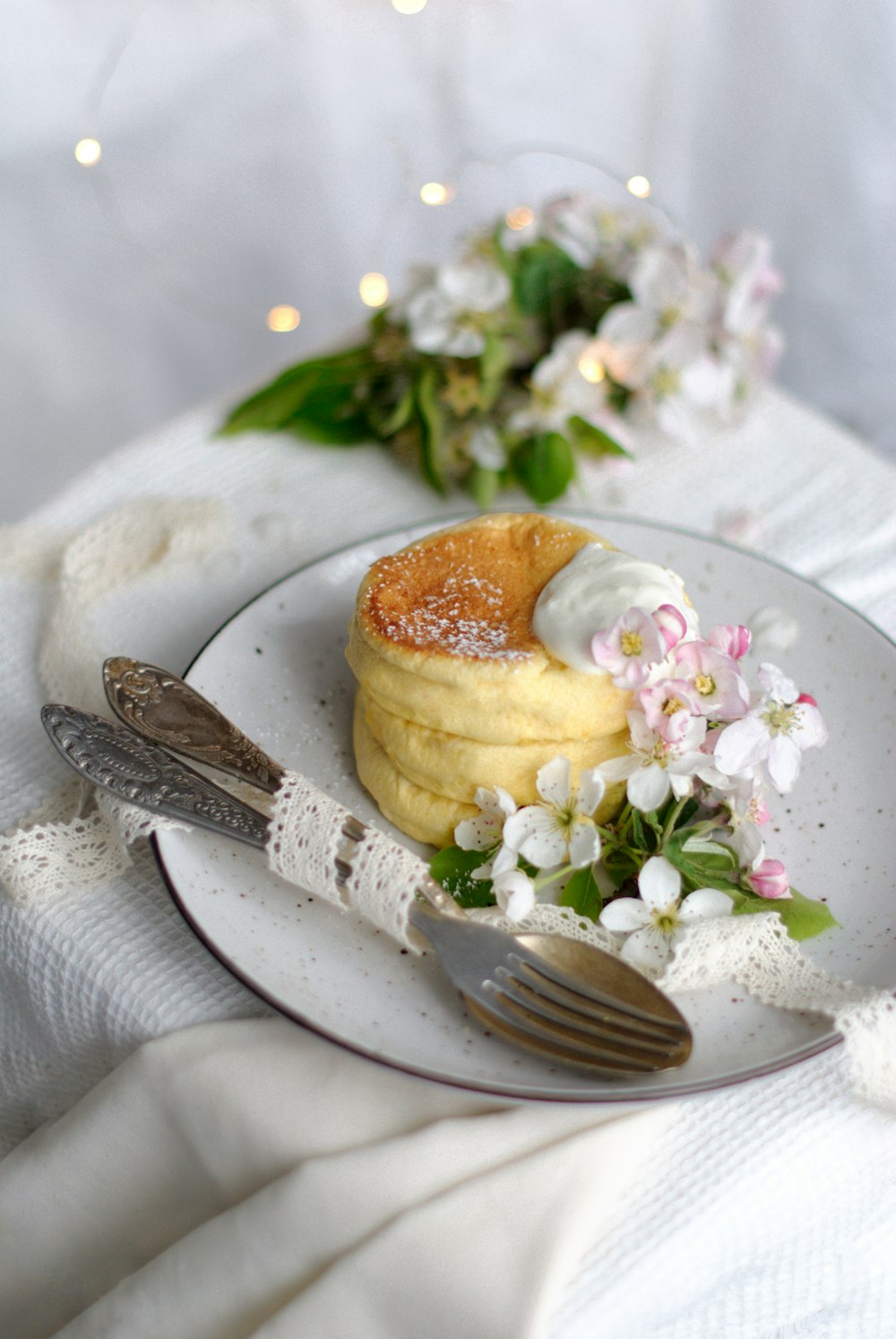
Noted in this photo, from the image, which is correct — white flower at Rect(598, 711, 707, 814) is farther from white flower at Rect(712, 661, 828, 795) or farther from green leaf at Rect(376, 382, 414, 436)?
green leaf at Rect(376, 382, 414, 436)

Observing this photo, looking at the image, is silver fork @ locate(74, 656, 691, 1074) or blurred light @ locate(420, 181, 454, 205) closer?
silver fork @ locate(74, 656, 691, 1074)

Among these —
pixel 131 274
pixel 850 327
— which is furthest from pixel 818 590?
pixel 131 274

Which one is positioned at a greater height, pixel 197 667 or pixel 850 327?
pixel 850 327

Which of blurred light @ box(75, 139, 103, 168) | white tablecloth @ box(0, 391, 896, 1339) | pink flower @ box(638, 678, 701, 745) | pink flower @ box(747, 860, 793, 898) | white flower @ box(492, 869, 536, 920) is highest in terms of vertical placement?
blurred light @ box(75, 139, 103, 168)

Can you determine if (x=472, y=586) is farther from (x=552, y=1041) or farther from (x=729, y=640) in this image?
(x=552, y=1041)

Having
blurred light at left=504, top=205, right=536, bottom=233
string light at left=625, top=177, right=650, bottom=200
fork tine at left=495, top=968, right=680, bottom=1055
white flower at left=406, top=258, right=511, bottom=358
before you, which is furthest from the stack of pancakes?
blurred light at left=504, top=205, right=536, bottom=233

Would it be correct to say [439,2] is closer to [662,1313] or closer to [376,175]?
[376,175]

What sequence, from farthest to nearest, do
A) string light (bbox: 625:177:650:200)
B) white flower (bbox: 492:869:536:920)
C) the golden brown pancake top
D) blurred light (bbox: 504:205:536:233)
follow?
blurred light (bbox: 504:205:536:233) < string light (bbox: 625:177:650:200) < the golden brown pancake top < white flower (bbox: 492:869:536:920)
